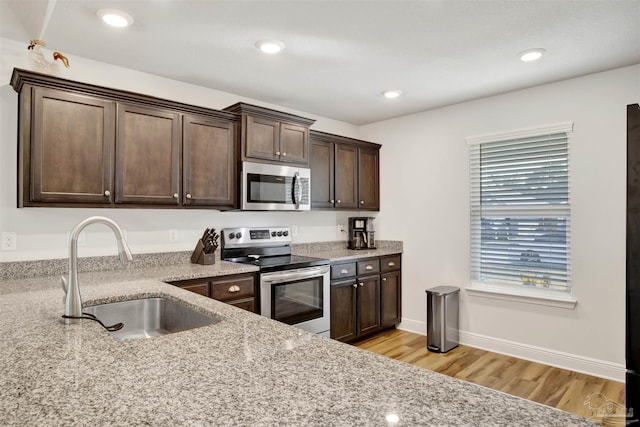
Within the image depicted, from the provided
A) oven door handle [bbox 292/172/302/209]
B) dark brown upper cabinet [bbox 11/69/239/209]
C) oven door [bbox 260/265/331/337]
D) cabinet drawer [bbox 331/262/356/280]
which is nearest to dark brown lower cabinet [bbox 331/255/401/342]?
cabinet drawer [bbox 331/262/356/280]

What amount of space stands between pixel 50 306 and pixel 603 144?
12.6 ft

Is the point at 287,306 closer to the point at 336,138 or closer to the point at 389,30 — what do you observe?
the point at 336,138

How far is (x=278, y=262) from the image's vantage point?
315 centimetres

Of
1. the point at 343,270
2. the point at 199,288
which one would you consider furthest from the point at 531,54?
the point at 199,288

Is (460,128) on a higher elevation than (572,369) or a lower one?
higher

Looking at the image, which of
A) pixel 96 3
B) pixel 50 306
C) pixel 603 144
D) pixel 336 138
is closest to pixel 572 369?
pixel 603 144

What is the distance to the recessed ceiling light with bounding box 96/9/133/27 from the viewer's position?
6.81 ft

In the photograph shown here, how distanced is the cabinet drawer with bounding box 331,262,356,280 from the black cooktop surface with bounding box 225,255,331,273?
0.47ft

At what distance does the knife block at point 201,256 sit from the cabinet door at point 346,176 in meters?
1.56

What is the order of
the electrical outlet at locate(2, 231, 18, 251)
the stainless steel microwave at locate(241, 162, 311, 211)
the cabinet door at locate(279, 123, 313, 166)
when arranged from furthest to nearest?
the cabinet door at locate(279, 123, 313, 166)
the stainless steel microwave at locate(241, 162, 311, 211)
the electrical outlet at locate(2, 231, 18, 251)

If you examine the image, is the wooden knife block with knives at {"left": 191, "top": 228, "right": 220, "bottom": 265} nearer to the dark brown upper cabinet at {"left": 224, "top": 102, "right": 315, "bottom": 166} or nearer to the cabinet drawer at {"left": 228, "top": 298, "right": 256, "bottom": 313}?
the cabinet drawer at {"left": 228, "top": 298, "right": 256, "bottom": 313}

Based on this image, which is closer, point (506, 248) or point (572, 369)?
point (572, 369)

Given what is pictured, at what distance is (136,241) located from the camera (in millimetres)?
2824

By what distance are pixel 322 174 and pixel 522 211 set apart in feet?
6.45
